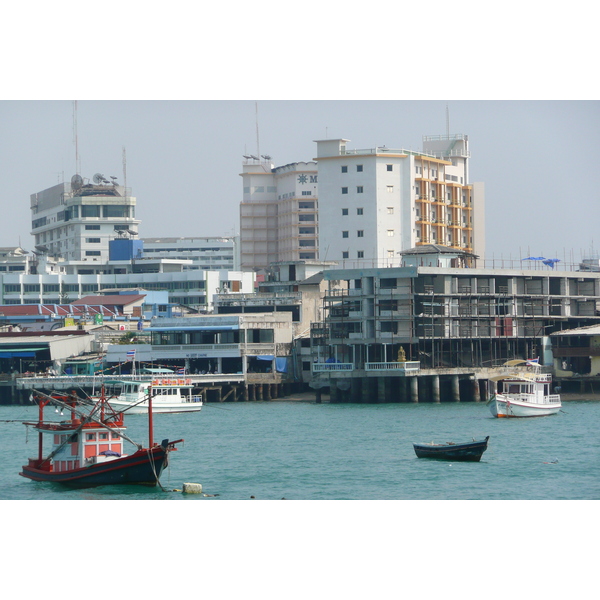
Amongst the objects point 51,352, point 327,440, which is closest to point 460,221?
Result: point 51,352

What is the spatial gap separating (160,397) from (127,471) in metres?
43.5

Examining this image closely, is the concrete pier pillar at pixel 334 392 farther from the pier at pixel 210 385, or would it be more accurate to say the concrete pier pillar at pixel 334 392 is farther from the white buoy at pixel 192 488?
the white buoy at pixel 192 488

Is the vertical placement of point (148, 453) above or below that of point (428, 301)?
below

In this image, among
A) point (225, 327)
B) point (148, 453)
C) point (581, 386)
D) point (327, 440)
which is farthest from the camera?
point (225, 327)

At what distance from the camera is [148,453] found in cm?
4672

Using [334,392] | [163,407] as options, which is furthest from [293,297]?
[163,407]

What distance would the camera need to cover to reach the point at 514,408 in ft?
252

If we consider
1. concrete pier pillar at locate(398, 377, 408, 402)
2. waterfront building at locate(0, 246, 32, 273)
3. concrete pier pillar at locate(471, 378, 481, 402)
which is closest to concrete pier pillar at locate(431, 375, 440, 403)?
concrete pier pillar at locate(398, 377, 408, 402)

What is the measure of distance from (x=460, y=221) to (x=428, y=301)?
46872 millimetres

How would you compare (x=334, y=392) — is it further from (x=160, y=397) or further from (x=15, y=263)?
(x=15, y=263)

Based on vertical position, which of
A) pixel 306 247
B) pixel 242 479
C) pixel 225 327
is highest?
pixel 306 247

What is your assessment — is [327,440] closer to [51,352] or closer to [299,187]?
[51,352]

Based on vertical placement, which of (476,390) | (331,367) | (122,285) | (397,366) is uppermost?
(122,285)

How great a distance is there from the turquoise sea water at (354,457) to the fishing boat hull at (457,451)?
665 millimetres
